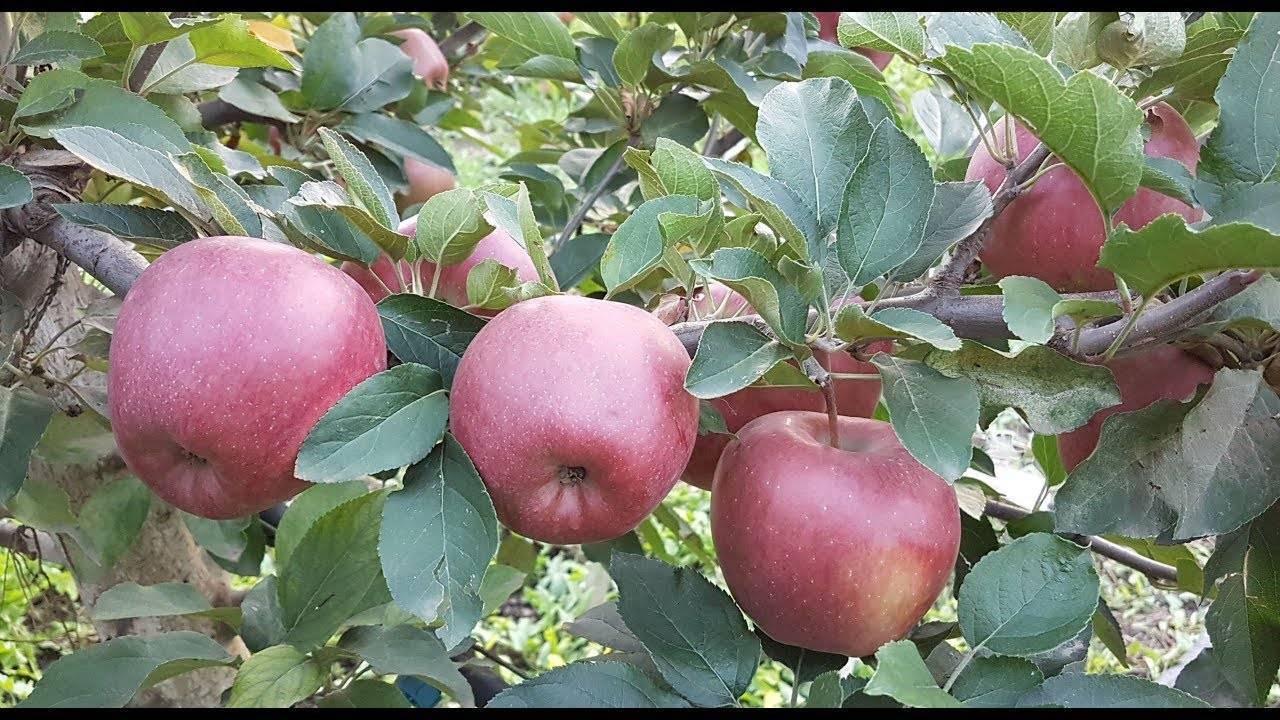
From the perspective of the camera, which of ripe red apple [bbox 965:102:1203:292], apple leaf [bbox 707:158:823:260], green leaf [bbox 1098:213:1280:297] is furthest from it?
ripe red apple [bbox 965:102:1203:292]

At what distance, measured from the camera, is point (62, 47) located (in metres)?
0.86

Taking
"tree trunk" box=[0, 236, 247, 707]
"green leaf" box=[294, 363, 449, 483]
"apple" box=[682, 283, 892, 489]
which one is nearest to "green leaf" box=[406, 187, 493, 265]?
"green leaf" box=[294, 363, 449, 483]

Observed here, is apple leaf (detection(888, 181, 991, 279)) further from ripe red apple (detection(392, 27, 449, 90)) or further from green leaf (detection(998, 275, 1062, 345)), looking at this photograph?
ripe red apple (detection(392, 27, 449, 90))

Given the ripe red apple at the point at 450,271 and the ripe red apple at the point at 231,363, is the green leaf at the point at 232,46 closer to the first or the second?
the ripe red apple at the point at 450,271

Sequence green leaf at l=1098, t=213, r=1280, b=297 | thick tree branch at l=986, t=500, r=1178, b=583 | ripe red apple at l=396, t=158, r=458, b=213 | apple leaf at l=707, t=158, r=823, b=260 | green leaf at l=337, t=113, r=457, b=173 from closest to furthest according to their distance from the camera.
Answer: green leaf at l=1098, t=213, r=1280, b=297 < apple leaf at l=707, t=158, r=823, b=260 < thick tree branch at l=986, t=500, r=1178, b=583 < green leaf at l=337, t=113, r=457, b=173 < ripe red apple at l=396, t=158, r=458, b=213

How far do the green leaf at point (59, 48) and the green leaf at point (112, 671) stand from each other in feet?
1.70

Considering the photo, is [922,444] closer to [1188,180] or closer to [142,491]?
[1188,180]

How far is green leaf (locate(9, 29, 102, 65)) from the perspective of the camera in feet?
2.83

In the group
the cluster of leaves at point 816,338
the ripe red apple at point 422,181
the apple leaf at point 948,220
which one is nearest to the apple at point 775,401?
the cluster of leaves at point 816,338

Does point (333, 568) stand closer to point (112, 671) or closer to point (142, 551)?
point (112, 671)

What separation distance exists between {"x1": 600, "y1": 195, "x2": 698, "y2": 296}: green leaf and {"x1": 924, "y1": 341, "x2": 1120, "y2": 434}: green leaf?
195 millimetres

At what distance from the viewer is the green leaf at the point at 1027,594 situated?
0.63 metres

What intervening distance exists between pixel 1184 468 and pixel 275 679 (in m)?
0.72
